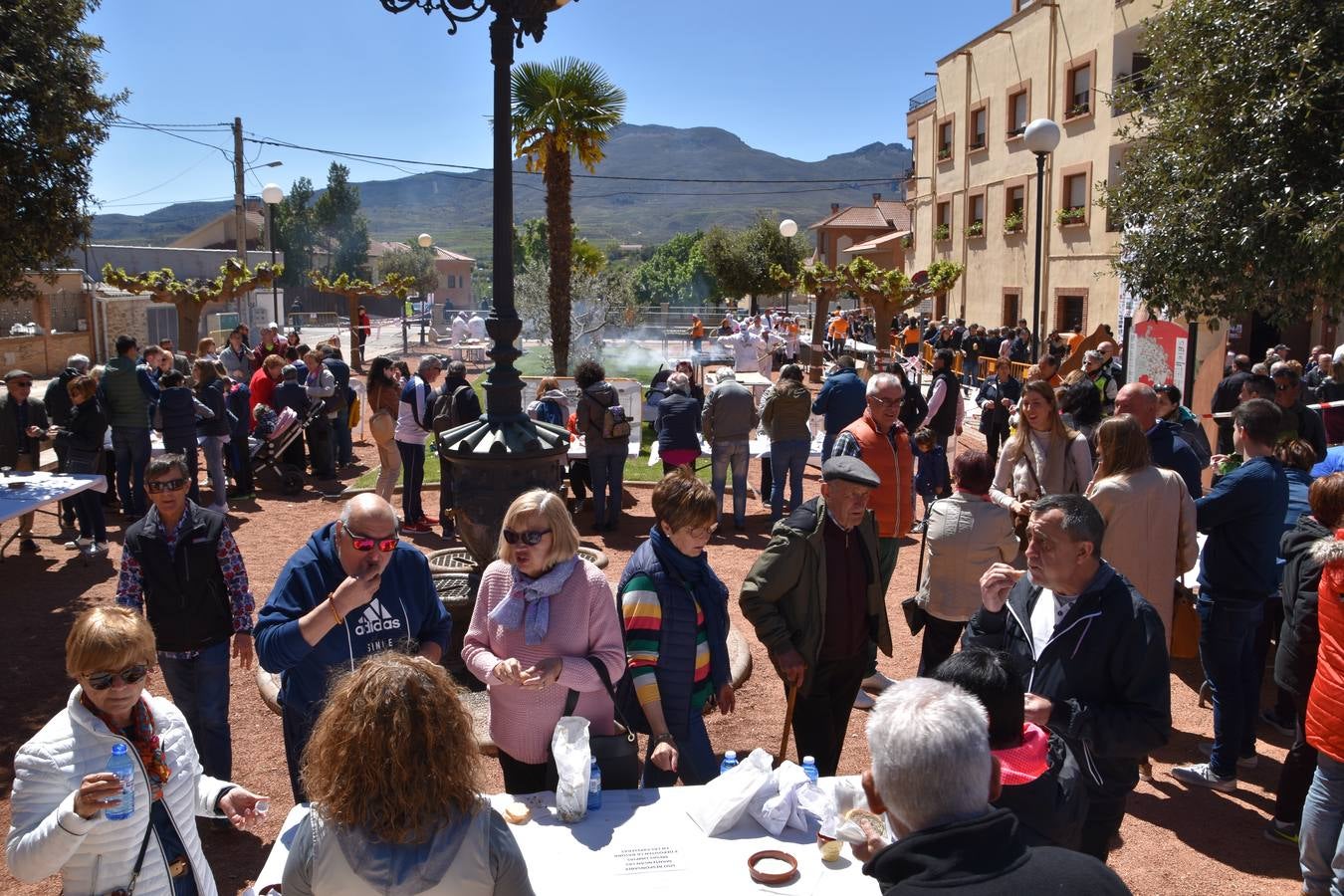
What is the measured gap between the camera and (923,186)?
3709 cm

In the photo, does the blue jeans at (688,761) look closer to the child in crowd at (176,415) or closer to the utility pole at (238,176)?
the child in crowd at (176,415)

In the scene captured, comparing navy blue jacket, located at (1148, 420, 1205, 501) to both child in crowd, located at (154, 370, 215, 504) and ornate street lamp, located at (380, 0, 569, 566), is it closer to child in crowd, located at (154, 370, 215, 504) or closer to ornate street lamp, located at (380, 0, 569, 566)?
ornate street lamp, located at (380, 0, 569, 566)

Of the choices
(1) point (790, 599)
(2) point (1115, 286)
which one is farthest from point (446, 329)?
(1) point (790, 599)

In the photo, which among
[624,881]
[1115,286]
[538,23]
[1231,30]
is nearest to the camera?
[624,881]

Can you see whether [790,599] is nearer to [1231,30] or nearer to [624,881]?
[624,881]

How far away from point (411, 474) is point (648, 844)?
7954mm

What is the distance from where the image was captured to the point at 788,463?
33.2 feet

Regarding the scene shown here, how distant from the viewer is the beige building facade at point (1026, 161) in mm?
25250

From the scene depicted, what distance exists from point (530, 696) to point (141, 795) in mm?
1216

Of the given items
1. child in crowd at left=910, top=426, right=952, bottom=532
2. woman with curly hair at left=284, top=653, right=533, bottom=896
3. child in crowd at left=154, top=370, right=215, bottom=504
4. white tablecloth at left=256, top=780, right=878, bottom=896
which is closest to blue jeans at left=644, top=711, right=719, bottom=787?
white tablecloth at left=256, top=780, right=878, bottom=896

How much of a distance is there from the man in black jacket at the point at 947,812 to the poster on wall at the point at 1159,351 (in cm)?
1178

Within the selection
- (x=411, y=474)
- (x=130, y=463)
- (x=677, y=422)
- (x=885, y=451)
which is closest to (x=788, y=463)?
(x=677, y=422)

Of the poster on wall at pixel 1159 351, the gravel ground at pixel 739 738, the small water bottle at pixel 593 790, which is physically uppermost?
the poster on wall at pixel 1159 351

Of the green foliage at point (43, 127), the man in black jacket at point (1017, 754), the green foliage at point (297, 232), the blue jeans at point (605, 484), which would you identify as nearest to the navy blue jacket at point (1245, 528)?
the man in black jacket at point (1017, 754)
